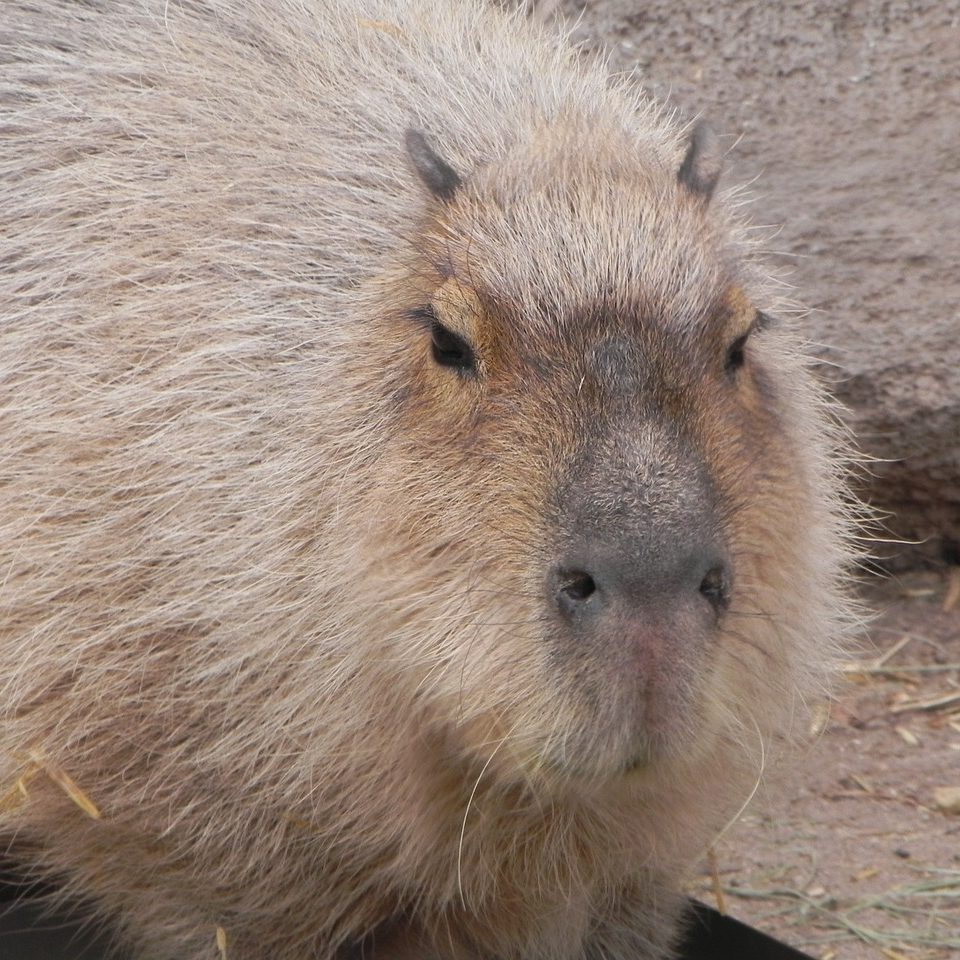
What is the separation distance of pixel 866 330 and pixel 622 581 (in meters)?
3.05

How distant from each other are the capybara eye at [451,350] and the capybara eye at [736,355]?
464 mm

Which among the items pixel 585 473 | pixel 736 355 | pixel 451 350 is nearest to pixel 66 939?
pixel 451 350

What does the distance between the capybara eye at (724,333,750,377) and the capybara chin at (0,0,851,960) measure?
13 millimetres

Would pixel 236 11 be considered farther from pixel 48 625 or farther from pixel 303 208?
pixel 48 625

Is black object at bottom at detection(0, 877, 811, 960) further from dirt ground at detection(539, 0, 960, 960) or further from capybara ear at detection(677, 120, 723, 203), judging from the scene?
capybara ear at detection(677, 120, 723, 203)

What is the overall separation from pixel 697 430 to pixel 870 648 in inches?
112

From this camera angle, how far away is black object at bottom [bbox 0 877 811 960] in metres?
3.54

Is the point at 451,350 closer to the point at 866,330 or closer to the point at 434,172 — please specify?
the point at 434,172

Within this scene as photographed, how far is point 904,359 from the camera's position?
17.0 feet

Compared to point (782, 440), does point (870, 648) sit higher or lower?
lower

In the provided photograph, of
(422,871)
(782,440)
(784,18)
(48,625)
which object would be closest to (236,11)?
(48,625)

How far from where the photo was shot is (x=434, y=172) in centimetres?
313

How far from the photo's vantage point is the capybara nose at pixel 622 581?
2465mm

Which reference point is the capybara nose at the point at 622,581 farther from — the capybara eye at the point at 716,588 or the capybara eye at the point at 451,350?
the capybara eye at the point at 451,350
